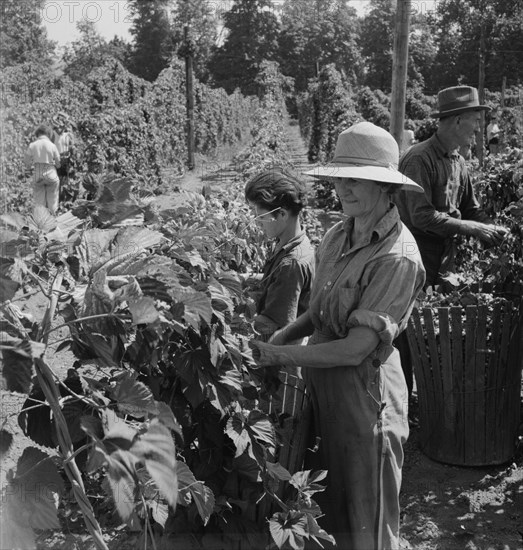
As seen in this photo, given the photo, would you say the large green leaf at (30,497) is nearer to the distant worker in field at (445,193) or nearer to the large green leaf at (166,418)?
the large green leaf at (166,418)

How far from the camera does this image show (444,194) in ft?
13.2

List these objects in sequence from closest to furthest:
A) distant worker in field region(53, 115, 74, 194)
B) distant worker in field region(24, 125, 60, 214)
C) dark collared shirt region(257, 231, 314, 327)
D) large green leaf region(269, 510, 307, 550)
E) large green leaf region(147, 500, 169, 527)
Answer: large green leaf region(147, 500, 169, 527) < large green leaf region(269, 510, 307, 550) < dark collared shirt region(257, 231, 314, 327) < distant worker in field region(24, 125, 60, 214) < distant worker in field region(53, 115, 74, 194)

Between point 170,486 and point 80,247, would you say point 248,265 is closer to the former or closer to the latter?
point 80,247

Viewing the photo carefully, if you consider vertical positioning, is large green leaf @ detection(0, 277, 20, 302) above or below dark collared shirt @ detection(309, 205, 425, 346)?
above

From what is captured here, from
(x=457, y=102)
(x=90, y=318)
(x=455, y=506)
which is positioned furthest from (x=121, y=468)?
(x=457, y=102)

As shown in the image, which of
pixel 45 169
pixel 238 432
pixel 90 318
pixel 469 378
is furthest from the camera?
pixel 45 169

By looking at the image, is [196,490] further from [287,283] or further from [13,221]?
[287,283]

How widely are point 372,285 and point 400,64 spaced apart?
135 inches

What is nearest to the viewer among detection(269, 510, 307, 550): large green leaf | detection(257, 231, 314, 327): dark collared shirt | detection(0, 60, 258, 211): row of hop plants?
detection(269, 510, 307, 550): large green leaf

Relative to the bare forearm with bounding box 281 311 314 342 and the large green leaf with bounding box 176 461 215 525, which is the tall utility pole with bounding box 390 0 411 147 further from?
the large green leaf with bounding box 176 461 215 525

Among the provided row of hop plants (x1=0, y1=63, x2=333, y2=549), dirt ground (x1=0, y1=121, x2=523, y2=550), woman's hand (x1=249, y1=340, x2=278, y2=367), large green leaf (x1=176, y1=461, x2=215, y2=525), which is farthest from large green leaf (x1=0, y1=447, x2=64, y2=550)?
dirt ground (x1=0, y1=121, x2=523, y2=550)

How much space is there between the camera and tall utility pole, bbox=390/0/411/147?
483cm

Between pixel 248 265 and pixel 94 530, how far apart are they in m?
3.02

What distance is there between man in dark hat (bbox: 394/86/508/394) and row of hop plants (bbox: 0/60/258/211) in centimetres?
518
